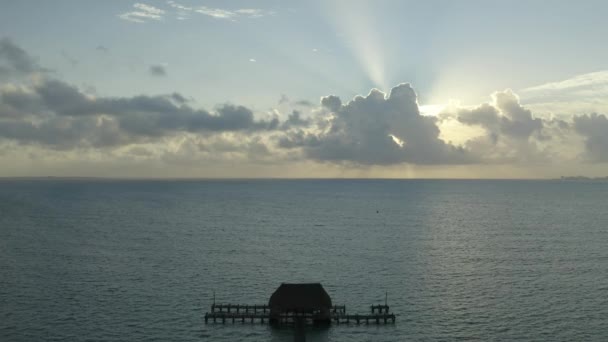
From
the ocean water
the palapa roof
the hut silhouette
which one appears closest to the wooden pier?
the hut silhouette

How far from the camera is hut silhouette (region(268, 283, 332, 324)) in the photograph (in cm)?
5681

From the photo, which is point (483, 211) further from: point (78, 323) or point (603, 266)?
point (78, 323)

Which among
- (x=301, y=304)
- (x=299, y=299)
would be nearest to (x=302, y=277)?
(x=299, y=299)

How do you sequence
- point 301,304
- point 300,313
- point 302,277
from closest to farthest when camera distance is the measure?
point 301,304 < point 300,313 < point 302,277

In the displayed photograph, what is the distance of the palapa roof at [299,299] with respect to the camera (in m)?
56.8

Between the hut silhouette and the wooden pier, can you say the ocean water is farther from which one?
the hut silhouette

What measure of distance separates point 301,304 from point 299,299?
61 cm

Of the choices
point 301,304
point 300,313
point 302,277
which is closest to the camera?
point 301,304

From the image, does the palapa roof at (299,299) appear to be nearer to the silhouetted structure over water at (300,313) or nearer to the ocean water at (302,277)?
the silhouetted structure over water at (300,313)

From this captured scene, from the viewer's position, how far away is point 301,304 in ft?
186

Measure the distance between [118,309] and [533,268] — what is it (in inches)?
2417

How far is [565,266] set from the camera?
83.9 meters

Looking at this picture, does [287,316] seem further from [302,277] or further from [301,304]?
[302,277]

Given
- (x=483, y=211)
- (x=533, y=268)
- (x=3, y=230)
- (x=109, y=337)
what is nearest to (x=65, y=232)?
(x=3, y=230)
